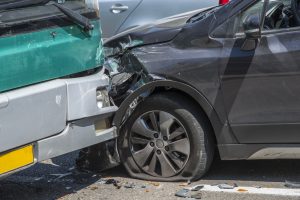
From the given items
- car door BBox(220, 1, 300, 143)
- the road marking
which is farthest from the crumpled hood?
the road marking

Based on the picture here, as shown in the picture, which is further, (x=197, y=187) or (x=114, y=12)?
(x=114, y=12)

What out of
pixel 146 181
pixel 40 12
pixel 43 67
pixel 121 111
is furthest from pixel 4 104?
pixel 146 181

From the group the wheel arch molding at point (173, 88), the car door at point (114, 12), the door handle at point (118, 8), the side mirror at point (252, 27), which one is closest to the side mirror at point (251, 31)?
the side mirror at point (252, 27)

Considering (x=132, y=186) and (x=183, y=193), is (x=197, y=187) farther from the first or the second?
(x=132, y=186)

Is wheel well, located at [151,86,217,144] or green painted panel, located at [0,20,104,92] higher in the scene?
green painted panel, located at [0,20,104,92]

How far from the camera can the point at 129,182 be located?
5.77 meters

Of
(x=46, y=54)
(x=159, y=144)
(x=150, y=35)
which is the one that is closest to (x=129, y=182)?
(x=159, y=144)

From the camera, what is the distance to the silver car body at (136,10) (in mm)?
8477

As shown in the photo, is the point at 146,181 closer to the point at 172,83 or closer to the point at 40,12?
the point at 172,83

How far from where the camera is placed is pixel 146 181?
574 centimetres

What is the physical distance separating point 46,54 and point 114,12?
461cm

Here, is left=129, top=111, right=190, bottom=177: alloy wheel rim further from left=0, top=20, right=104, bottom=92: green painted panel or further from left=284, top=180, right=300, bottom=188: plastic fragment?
left=284, top=180, right=300, bottom=188: plastic fragment

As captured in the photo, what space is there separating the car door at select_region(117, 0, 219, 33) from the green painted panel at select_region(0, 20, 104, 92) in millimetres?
3484

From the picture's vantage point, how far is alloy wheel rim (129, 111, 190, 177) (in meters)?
5.50
